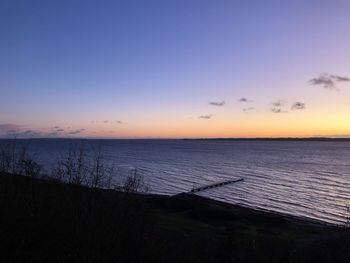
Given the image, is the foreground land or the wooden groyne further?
the wooden groyne

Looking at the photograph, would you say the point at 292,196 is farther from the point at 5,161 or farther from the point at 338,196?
the point at 5,161

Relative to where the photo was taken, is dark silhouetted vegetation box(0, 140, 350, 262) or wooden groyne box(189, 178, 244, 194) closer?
dark silhouetted vegetation box(0, 140, 350, 262)

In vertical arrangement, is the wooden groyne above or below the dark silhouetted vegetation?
below

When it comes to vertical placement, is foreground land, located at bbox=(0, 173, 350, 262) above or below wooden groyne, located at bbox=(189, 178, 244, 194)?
above

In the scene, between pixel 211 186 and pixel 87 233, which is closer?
pixel 87 233

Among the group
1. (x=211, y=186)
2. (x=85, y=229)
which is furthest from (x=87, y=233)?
(x=211, y=186)

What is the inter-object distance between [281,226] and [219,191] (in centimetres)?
2087

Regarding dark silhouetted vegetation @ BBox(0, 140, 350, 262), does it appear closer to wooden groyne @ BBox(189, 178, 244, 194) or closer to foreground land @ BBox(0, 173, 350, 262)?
foreground land @ BBox(0, 173, 350, 262)

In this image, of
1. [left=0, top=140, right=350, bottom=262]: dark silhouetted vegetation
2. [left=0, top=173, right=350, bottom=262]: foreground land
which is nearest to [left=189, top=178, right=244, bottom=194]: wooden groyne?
[left=0, top=140, right=350, bottom=262]: dark silhouetted vegetation

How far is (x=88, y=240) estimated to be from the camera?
27.0ft

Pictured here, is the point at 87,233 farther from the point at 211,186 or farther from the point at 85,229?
the point at 211,186

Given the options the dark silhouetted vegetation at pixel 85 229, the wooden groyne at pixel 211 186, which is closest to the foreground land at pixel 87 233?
the dark silhouetted vegetation at pixel 85 229

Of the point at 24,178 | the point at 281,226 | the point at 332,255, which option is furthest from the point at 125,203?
the point at 281,226

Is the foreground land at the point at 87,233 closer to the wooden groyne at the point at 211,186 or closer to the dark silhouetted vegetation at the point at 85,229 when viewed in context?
the dark silhouetted vegetation at the point at 85,229
